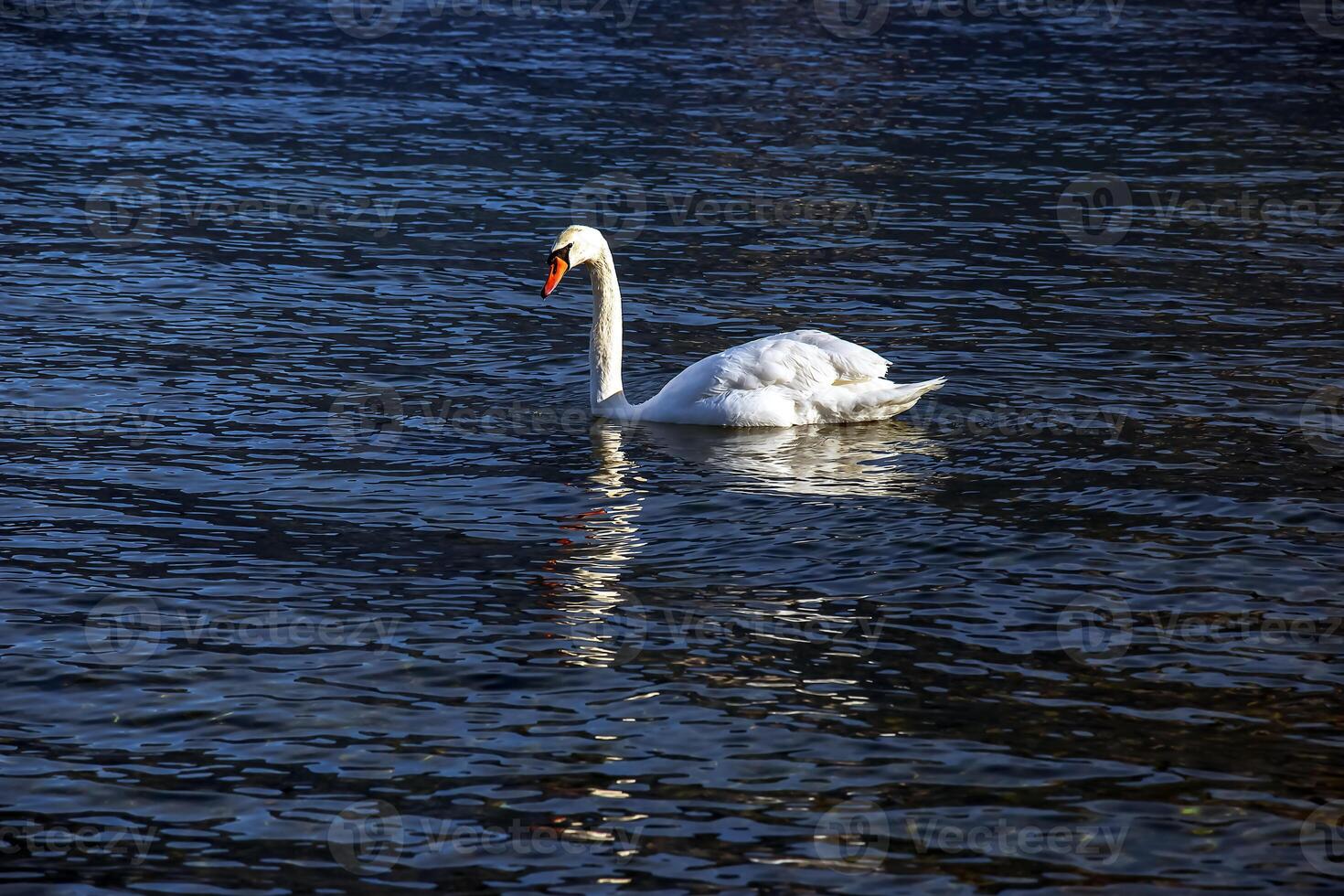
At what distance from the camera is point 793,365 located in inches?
618

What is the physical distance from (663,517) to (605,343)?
349cm

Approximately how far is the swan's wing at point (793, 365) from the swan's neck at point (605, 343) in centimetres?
117

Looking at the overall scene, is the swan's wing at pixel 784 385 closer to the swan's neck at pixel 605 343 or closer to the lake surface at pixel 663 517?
the lake surface at pixel 663 517

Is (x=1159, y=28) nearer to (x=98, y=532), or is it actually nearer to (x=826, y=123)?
(x=826, y=123)

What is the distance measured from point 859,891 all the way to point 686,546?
4.85 meters

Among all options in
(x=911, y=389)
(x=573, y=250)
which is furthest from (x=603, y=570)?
(x=573, y=250)

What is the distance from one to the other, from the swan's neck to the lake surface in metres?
0.56

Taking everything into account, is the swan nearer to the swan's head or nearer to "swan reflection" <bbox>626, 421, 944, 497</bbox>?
"swan reflection" <bbox>626, 421, 944, 497</bbox>

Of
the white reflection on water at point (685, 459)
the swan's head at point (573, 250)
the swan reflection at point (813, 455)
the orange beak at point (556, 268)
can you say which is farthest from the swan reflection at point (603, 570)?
the swan's head at point (573, 250)

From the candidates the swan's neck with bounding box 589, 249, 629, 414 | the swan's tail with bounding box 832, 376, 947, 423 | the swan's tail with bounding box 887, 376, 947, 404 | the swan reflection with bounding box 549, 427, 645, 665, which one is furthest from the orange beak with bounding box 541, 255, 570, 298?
the swan's tail with bounding box 887, 376, 947, 404

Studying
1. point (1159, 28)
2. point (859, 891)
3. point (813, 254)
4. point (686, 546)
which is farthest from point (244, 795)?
point (1159, 28)

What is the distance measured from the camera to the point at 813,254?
22906mm

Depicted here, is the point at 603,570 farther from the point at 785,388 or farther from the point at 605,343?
the point at 605,343

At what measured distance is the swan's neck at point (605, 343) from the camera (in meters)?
16.4
